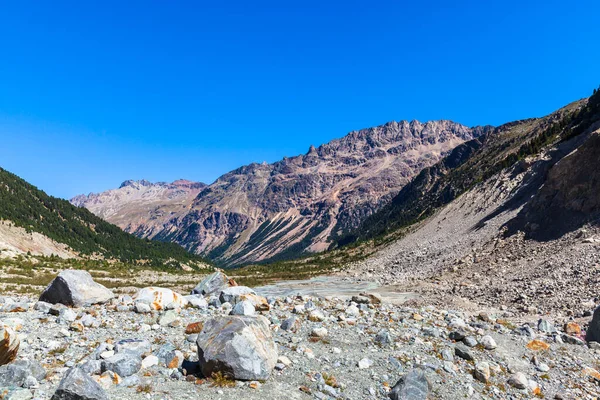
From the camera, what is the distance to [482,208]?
7875 centimetres

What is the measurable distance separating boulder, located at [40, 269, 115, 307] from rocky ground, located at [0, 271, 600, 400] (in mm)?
64

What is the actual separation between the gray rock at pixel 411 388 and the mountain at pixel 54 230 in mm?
95994

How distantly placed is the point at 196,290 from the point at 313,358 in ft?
42.6

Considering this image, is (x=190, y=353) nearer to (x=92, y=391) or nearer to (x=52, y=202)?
(x=92, y=391)

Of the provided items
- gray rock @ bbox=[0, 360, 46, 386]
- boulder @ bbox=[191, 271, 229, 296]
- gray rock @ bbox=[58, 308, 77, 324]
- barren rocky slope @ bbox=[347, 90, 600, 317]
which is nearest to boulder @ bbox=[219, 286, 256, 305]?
boulder @ bbox=[191, 271, 229, 296]

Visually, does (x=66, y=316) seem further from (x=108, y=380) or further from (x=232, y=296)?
(x=232, y=296)

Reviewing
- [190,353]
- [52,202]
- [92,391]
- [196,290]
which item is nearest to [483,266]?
[196,290]

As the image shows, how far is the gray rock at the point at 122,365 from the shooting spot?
381 inches

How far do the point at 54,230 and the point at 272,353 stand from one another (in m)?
138

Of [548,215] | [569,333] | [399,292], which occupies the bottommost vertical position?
[399,292]

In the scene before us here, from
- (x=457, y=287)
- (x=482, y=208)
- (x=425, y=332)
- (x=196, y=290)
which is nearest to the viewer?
(x=425, y=332)

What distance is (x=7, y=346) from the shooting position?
948cm

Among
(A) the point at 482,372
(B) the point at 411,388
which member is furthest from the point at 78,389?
(A) the point at 482,372

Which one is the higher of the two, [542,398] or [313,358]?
[313,358]
